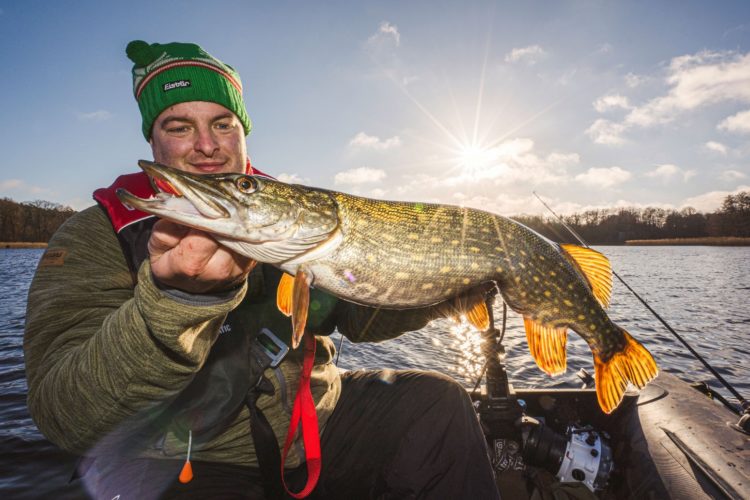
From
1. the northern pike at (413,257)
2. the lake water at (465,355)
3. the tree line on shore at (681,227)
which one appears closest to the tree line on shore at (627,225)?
the tree line on shore at (681,227)

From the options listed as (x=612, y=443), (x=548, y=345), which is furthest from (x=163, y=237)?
(x=612, y=443)

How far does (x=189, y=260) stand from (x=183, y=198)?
30cm

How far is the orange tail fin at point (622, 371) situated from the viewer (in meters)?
1.92

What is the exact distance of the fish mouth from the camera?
47.7 inches

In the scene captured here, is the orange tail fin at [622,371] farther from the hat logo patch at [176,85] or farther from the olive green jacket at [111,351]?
the hat logo patch at [176,85]

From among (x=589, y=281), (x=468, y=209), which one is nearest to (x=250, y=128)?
(x=468, y=209)

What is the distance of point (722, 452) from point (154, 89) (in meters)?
4.05

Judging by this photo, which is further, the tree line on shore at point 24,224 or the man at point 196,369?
the tree line on shore at point 24,224

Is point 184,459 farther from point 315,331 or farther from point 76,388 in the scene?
point 315,331

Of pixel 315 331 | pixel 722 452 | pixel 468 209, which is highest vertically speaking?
pixel 468 209

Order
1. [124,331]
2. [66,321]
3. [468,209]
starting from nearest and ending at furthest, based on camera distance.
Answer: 1. [124,331]
2. [66,321]
3. [468,209]

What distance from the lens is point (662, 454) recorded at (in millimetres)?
2303

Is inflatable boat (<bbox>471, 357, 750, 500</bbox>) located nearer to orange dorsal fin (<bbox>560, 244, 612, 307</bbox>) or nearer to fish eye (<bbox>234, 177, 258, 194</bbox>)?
orange dorsal fin (<bbox>560, 244, 612, 307</bbox>)

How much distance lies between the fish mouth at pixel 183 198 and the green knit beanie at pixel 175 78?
120 cm
